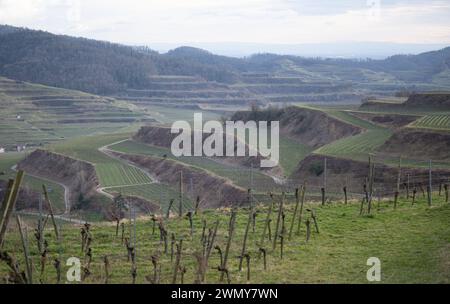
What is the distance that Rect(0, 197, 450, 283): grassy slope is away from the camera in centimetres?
1176

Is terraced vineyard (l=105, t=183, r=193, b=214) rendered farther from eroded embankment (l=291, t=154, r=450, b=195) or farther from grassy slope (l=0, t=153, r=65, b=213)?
eroded embankment (l=291, t=154, r=450, b=195)

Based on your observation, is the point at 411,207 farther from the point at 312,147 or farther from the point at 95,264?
the point at 312,147

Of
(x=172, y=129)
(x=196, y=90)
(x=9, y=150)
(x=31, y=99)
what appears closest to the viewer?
(x=172, y=129)

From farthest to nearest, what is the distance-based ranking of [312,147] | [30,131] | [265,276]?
[30,131] < [312,147] < [265,276]

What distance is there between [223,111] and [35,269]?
425ft

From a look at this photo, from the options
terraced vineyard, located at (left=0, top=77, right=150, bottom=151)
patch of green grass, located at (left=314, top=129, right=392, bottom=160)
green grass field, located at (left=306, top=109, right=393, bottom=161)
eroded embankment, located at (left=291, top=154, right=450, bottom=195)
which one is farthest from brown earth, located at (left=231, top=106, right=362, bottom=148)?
terraced vineyard, located at (left=0, top=77, right=150, bottom=151)

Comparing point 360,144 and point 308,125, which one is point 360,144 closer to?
point 360,144

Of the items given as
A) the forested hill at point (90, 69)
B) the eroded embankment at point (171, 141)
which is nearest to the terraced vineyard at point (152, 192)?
the eroded embankment at point (171, 141)

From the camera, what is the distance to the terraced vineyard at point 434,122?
5338cm

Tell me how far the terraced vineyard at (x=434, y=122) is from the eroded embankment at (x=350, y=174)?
9.79 m

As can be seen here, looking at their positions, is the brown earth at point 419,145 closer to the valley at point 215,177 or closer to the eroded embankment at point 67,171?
the valley at point 215,177

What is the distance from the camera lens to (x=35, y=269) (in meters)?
12.7

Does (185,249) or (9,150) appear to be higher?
(185,249)

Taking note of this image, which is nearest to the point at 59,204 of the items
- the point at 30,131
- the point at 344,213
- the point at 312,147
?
the point at 312,147
